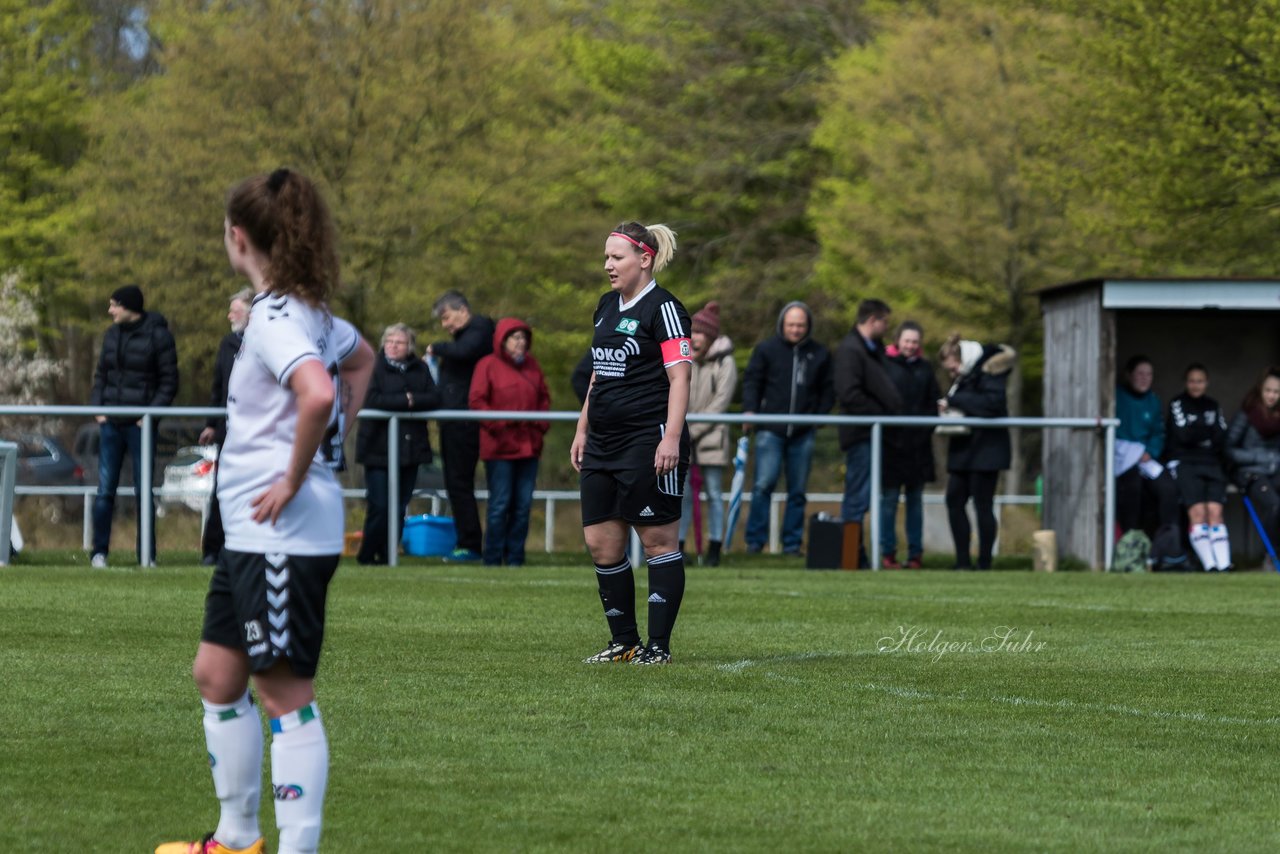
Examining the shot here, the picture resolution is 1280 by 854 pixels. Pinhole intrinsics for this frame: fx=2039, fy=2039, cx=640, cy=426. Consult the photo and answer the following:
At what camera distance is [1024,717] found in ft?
24.6

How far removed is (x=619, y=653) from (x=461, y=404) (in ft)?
25.6

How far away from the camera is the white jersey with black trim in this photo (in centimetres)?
472

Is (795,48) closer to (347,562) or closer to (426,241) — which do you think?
(426,241)

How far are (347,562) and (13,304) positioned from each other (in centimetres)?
2431

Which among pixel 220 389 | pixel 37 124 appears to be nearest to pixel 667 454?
pixel 220 389

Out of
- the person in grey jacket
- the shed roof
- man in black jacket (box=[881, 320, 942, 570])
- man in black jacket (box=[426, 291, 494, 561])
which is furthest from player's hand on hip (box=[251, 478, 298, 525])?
the person in grey jacket

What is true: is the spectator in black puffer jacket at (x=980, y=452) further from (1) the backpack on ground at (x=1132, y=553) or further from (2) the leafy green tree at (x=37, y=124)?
(2) the leafy green tree at (x=37, y=124)

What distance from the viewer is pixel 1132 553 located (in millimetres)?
17438

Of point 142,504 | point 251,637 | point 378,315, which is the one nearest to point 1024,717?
point 251,637

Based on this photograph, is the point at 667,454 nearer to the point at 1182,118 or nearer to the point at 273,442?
→ the point at 273,442

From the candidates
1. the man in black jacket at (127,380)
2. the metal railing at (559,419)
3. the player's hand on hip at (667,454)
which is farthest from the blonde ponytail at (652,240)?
the man in black jacket at (127,380)

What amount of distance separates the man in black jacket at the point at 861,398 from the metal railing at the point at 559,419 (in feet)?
0.45

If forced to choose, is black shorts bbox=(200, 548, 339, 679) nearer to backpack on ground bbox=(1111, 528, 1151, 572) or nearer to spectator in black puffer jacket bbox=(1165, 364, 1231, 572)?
backpack on ground bbox=(1111, 528, 1151, 572)

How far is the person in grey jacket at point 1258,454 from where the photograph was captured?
18406 mm
